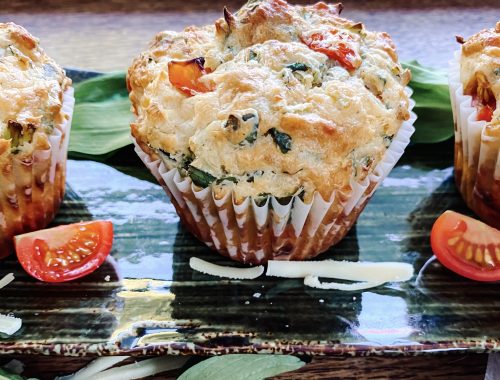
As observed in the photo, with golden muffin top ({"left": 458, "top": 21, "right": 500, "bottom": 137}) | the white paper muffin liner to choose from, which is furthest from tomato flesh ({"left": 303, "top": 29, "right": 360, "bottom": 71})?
golden muffin top ({"left": 458, "top": 21, "right": 500, "bottom": 137})

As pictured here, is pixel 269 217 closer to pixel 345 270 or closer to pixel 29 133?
pixel 345 270

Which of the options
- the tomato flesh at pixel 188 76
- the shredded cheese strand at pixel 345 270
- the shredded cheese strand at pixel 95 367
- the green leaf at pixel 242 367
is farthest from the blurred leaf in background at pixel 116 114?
the green leaf at pixel 242 367

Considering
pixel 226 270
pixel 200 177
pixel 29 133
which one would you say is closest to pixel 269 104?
pixel 200 177

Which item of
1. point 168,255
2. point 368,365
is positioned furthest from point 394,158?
point 168,255

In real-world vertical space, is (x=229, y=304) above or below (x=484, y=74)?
below

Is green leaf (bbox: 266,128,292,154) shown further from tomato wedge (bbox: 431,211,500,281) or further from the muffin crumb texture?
the muffin crumb texture

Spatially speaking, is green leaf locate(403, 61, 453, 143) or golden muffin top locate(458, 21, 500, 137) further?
green leaf locate(403, 61, 453, 143)
